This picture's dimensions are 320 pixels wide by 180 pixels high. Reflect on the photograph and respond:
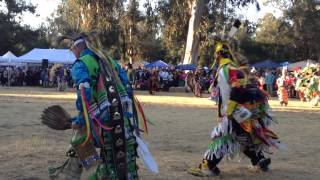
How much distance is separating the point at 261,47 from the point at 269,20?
7.65 metres

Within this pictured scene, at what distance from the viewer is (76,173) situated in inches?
222

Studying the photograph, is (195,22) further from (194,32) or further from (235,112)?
(235,112)

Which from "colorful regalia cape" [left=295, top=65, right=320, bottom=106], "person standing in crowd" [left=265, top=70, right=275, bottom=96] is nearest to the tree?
"person standing in crowd" [left=265, top=70, right=275, bottom=96]

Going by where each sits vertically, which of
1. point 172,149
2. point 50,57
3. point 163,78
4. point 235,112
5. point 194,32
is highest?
point 194,32

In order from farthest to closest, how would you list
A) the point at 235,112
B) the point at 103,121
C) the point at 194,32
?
the point at 194,32
the point at 235,112
the point at 103,121

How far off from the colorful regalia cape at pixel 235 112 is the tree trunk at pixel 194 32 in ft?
103

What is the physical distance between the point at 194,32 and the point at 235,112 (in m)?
31.6

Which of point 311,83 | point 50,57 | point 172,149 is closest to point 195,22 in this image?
point 50,57

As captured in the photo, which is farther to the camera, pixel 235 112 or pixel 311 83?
pixel 311 83

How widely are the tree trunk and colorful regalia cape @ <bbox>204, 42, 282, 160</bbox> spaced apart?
3129cm

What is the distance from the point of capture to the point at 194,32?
126 ft

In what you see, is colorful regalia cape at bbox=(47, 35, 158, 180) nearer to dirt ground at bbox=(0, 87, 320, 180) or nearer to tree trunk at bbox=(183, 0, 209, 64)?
dirt ground at bbox=(0, 87, 320, 180)

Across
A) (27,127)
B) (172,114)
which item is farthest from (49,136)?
(172,114)

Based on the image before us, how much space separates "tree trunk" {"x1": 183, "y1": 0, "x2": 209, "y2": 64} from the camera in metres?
38.5
